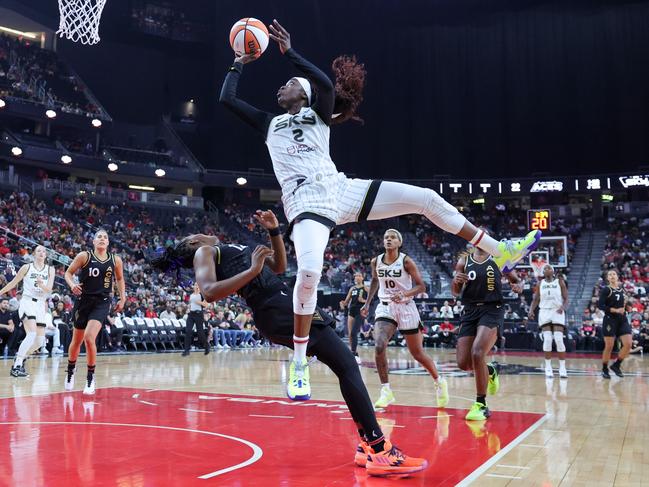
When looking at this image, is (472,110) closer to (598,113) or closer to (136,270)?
(598,113)

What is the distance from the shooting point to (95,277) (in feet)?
30.6

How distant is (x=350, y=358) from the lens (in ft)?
15.6

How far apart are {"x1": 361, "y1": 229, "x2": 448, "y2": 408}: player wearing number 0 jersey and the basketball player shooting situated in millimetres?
2870

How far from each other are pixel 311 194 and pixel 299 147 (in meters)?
0.40

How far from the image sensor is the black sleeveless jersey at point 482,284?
780cm

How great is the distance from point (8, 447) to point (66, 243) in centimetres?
2361

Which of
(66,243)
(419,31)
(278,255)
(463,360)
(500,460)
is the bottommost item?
(500,460)

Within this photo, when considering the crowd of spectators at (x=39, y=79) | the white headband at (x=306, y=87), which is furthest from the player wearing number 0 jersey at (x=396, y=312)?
the crowd of spectators at (x=39, y=79)

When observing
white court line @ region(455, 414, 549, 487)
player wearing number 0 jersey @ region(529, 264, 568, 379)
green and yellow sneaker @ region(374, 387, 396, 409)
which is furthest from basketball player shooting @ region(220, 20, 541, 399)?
player wearing number 0 jersey @ region(529, 264, 568, 379)

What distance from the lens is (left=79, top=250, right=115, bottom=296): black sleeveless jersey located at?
9.27 m

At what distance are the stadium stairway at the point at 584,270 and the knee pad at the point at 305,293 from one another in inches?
995

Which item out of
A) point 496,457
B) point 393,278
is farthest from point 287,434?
point 393,278

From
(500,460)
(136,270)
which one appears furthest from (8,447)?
(136,270)

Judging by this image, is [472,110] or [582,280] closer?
[582,280]
